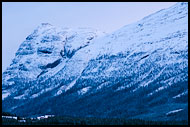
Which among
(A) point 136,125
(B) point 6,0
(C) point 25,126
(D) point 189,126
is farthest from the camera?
(A) point 136,125

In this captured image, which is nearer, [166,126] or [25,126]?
[25,126]

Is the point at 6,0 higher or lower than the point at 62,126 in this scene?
higher

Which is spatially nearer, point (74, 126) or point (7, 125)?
point (7, 125)

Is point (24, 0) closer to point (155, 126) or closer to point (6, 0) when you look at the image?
point (6, 0)

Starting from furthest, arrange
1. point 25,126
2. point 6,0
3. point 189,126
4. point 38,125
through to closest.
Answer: point 189,126 → point 38,125 → point 25,126 → point 6,0

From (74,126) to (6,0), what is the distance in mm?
84461

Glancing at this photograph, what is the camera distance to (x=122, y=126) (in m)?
183

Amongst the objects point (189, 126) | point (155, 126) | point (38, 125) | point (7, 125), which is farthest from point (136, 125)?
point (7, 125)

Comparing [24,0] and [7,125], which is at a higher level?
[24,0]

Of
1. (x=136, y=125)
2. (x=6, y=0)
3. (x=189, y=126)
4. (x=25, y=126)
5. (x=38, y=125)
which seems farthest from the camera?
(x=136, y=125)

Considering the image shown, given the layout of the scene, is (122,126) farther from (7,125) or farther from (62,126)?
(7,125)

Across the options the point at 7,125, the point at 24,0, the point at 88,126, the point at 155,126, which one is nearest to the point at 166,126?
the point at 155,126

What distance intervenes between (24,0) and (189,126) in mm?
102520

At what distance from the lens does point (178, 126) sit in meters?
183
